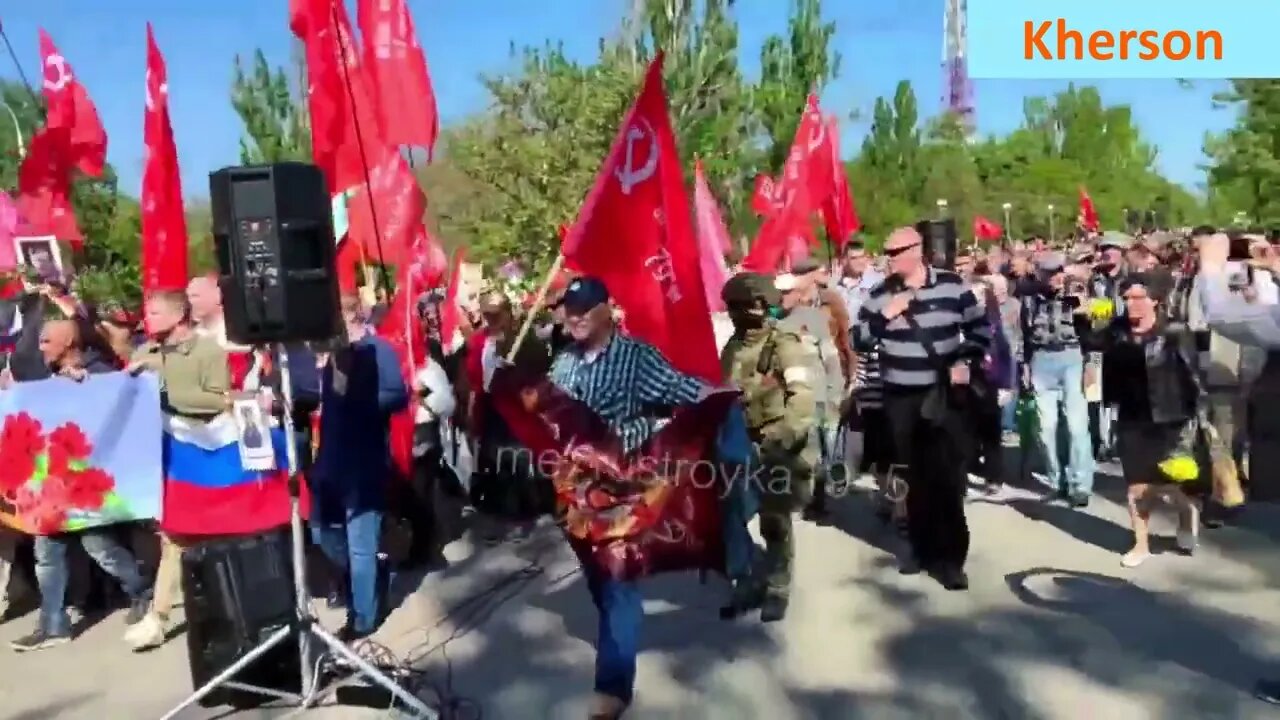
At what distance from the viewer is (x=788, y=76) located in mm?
42688

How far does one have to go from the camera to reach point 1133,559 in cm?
725

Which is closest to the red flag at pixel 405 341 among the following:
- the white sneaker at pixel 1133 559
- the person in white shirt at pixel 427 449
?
the person in white shirt at pixel 427 449

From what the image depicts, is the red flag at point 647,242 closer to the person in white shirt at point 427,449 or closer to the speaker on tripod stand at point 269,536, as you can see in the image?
the speaker on tripod stand at point 269,536

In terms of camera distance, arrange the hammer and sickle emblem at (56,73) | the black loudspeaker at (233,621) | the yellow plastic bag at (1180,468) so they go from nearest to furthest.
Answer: the black loudspeaker at (233,621) < the yellow plastic bag at (1180,468) < the hammer and sickle emblem at (56,73)

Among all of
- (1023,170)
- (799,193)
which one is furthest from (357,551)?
(1023,170)

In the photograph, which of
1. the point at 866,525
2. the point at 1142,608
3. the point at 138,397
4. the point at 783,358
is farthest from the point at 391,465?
the point at 1142,608

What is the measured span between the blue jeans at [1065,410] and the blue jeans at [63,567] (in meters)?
5.82

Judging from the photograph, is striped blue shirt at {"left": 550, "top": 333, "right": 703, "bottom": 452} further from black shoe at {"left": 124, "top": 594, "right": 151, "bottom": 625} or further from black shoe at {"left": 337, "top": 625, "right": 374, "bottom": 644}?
black shoe at {"left": 124, "top": 594, "right": 151, "bottom": 625}

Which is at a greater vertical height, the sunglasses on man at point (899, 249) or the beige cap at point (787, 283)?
the sunglasses on man at point (899, 249)

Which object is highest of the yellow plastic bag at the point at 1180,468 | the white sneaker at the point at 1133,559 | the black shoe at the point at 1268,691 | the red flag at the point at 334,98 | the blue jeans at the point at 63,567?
the red flag at the point at 334,98

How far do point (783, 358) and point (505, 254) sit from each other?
22324 mm

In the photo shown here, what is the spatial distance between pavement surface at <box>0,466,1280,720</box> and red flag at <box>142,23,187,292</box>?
7.39ft

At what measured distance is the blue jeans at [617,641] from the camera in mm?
5055

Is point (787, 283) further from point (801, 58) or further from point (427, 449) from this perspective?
point (801, 58)
